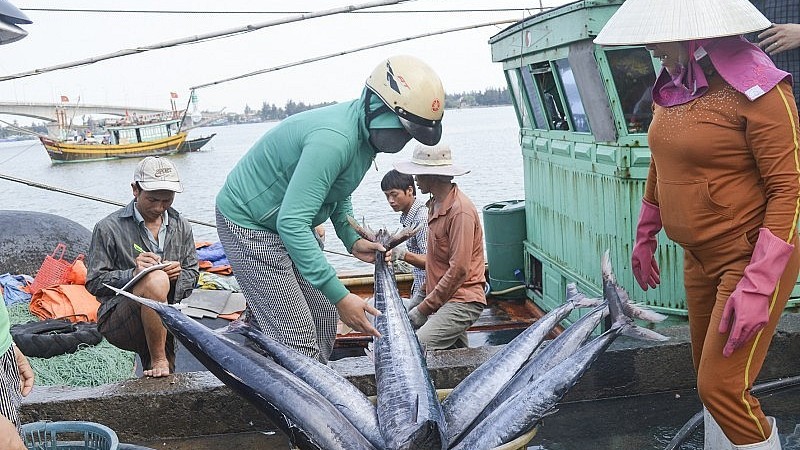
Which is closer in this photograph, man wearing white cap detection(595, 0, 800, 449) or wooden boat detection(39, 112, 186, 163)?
man wearing white cap detection(595, 0, 800, 449)

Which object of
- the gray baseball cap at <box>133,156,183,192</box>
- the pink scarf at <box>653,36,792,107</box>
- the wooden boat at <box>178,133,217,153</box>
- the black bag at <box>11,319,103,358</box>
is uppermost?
the pink scarf at <box>653,36,792,107</box>

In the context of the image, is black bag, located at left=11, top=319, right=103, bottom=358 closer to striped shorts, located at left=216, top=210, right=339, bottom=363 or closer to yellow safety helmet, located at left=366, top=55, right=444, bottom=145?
striped shorts, located at left=216, top=210, right=339, bottom=363

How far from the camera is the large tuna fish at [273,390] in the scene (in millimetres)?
3363

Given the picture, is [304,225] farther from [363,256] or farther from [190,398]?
[190,398]

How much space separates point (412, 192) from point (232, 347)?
2856mm

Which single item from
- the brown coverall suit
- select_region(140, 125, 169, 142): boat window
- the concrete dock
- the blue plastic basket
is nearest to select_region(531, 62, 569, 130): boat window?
the concrete dock

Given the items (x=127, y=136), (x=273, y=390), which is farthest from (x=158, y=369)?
(x=127, y=136)

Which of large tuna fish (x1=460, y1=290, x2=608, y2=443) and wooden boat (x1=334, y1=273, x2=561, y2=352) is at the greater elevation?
large tuna fish (x1=460, y1=290, x2=608, y2=443)

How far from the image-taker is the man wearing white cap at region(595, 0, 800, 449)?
115 inches

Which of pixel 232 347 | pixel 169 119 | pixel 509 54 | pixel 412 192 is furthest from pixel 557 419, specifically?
pixel 169 119

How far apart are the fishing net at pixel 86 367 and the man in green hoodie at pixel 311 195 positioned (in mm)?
2260

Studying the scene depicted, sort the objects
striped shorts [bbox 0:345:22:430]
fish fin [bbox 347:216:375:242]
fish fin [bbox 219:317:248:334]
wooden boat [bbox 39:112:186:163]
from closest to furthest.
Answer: striped shorts [bbox 0:345:22:430] < fish fin [bbox 219:317:248:334] < fish fin [bbox 347:216:375:242] < wooden boat [bbox 39:112:186:163]

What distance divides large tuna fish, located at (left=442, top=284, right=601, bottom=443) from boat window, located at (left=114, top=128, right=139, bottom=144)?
59.0 meters

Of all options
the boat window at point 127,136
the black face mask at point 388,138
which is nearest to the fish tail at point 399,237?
the black face mask at point 388,138
